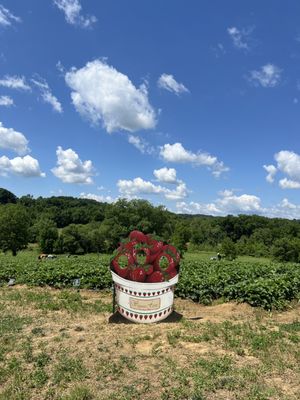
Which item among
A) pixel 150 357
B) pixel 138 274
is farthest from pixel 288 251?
pixel 150 357

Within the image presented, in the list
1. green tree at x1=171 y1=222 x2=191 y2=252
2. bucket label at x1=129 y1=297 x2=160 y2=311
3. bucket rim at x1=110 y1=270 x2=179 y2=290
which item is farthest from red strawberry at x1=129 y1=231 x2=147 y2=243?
green tree at x1=171 y1=222 x2=191 y2=252

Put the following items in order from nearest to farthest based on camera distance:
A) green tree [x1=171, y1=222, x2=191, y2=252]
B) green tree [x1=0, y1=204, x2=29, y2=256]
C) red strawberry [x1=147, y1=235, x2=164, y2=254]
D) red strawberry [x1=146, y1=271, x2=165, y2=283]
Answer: red strawberry [x1=146, y1=271, x2=165, y2=283] → red strawberry [x1=147, y1=235, x2=164, y2=254] → green tree [x1=0, y1=204, x2=29, y2=256] → green tree [x1=171, y1=222, x2=191, y2=252]

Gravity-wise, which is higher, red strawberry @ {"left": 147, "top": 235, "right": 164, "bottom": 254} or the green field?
red strawberry @ {"left": 147, "top": 235, "right": 164, "bottom": 254}

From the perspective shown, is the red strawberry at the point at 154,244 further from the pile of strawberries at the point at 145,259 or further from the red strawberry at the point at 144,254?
the red strawberry at the point at 144,254

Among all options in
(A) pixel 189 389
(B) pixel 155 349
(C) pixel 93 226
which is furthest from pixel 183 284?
(C) pixel 93 226

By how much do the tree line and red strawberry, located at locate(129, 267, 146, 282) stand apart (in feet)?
124

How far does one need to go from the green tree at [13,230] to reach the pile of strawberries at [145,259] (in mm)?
47727

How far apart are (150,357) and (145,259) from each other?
2.73m

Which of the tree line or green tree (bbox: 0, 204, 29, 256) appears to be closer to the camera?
green tree (bbox: 0, 204, 29, 256)

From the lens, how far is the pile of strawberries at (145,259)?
860 cm

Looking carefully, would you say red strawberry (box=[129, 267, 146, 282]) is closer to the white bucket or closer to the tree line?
the white bucket

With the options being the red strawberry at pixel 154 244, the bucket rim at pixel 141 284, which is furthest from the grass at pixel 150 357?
the red strawberry at pixel 154 244

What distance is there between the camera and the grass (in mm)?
4988

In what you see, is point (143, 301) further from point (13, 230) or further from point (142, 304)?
point (13, 230)
